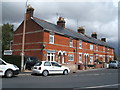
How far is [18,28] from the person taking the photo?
3253 cm

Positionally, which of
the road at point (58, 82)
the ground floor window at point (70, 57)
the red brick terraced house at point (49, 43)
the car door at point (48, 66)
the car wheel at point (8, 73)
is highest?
the red brick terraced house at point (49, 43)

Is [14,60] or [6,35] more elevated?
[6,35]

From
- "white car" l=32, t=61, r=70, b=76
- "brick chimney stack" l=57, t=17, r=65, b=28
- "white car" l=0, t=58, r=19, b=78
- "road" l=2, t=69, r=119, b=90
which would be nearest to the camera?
"road" l=2, t=69, r=119, b=90

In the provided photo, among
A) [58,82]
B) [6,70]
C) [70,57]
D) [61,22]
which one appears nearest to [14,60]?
[6,70]

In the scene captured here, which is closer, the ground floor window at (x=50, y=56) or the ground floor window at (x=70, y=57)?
the ground floor window at (x=50, y=56)

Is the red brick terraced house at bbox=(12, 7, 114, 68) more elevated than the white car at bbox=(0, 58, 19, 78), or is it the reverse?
the red brick terraced house at bbox=(12, 7, 114, 68)

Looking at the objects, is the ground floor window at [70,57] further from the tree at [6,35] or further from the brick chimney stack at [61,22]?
the tree at [6,35]

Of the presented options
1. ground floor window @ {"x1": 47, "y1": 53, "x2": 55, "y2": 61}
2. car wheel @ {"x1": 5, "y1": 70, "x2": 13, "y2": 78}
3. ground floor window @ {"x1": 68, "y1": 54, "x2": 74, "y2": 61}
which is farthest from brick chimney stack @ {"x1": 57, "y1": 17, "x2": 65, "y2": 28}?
car wheel @ {"x1": 5, "y1": 70, "x2": 13, "y2": 78}

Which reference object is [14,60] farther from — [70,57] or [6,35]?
[6,35]

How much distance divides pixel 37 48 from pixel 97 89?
19250mm

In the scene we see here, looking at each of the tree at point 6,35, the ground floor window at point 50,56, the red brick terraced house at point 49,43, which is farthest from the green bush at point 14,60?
the tree at point 6,35

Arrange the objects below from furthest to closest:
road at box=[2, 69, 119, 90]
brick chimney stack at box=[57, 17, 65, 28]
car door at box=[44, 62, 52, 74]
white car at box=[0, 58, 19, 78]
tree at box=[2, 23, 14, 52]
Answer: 1. tree at box=[2, 23, 14, 52]
2. brick chimney stack at box=[57, 17, 65, 28]
3. car door at box=[44, 62, 52, 74]
4. white car at box=[0, 58, 19, 78]
5. road at box=[2, 69, 119, 90]

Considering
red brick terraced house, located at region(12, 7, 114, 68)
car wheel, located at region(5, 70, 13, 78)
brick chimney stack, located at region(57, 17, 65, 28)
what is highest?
brick chimney stack, located at region(57, 17, 65, 28)

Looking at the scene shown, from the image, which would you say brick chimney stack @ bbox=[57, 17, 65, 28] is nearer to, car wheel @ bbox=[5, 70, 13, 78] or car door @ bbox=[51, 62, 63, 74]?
car door @ bbox=[51, 62, 63, 74]
